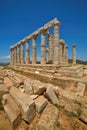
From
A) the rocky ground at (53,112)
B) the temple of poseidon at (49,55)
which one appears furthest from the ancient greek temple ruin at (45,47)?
the rocky ground at (53,112)

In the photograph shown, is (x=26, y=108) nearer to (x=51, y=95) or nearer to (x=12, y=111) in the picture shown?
(x=12, y=111)

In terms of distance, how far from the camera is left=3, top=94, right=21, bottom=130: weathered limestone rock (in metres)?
4.68

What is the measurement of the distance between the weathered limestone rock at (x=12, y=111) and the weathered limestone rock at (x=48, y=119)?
1.05 m

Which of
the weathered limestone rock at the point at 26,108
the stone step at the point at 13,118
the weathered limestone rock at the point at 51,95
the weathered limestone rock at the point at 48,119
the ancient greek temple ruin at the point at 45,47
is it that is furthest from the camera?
the ancient greek temple ruin at the point at 45,47

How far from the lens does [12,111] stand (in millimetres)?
5254

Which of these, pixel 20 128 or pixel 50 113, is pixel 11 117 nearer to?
pixel 20 128

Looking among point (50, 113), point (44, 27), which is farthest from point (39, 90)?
point (44, 27)

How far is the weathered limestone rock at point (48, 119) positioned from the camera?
423cm

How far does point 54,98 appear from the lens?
6277 millimetres

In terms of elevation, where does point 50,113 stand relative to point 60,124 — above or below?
above

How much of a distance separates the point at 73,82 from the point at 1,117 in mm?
6407

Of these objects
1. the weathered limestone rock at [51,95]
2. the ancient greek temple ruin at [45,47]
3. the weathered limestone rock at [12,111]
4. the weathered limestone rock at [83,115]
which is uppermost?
the ancient greek temple ruin at [45,47]

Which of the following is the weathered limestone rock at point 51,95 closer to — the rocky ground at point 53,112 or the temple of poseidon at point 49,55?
the rocky ground at point 53,112

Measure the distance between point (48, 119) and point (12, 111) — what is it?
6.08 feet
